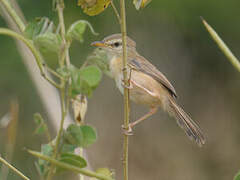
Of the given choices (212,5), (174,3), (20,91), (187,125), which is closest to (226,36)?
(212,5)

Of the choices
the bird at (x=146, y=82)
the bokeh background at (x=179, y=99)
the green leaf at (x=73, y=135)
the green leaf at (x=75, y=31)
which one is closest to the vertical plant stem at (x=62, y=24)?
the green leaf at (x=75, y=31)

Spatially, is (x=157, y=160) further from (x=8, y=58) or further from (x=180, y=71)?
(x=8, y=58)

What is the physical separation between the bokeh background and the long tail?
8.56 feet

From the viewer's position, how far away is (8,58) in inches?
220

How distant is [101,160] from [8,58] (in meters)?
2.19

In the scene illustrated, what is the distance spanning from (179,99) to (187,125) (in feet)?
14.4

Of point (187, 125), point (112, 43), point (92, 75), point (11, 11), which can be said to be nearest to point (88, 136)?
point (92, 75)

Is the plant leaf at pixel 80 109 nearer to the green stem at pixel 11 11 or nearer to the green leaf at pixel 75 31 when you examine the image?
the green leaf at pixel 75 31

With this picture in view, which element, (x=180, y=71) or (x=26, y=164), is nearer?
(x=26, y=164)

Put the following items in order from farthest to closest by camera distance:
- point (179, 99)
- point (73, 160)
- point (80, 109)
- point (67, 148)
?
1. point (179, 99)
2. point (80, 109)
3. point (67, 148)
4. point (73, 160)

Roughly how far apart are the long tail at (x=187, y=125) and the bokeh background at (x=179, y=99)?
8.56 ft

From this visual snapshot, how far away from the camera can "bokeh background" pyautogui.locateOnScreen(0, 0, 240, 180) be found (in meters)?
6.04

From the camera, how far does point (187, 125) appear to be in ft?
9.70

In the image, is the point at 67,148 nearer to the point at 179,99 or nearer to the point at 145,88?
the point at 145,88
